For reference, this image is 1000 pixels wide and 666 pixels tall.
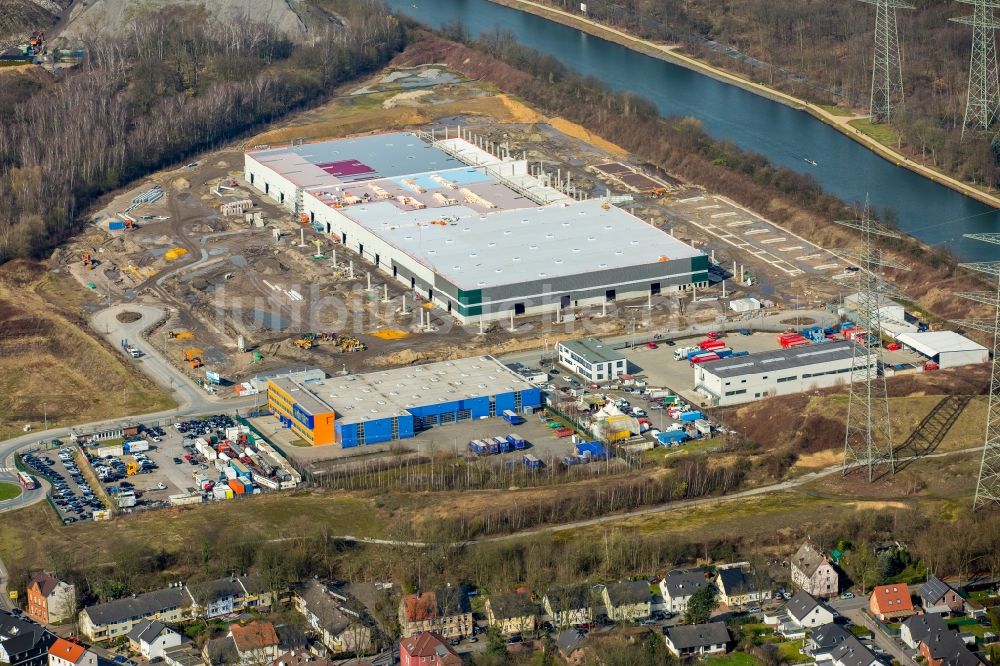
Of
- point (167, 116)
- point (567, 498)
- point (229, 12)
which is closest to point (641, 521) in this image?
point (567, 498)

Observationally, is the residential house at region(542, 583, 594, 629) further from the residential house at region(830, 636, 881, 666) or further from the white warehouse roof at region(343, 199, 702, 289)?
the white warehouse roof at region(343, 199, 702, 289)

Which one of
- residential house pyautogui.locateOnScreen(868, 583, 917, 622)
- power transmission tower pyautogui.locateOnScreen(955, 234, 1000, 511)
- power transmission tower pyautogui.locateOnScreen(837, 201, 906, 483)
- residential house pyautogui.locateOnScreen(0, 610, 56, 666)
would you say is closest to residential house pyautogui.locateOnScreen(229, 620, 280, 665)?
residential house pyautogui.locateOnScreen(0, 610, 56, 666)

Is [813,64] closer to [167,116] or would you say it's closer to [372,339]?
[167,116]

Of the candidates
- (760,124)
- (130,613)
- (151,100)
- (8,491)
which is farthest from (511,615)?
(151,100)

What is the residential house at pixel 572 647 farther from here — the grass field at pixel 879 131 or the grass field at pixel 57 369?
the grass field at pixel 879 131

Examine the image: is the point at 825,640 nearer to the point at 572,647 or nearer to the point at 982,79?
the point at 572,647
